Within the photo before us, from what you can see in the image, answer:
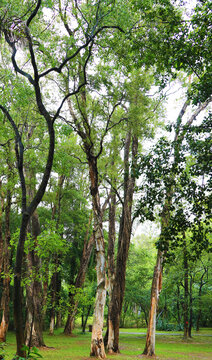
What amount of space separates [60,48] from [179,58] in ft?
14.9

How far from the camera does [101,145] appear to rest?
1143cm

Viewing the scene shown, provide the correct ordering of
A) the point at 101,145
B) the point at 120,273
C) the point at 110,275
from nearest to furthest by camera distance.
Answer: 1. the point at 101,145
2. the point at 120,273
3. the point at 110,275

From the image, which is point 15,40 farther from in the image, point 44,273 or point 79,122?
point 44,273

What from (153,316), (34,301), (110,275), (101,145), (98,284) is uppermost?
(101,145)

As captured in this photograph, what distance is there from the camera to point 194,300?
26219 mm

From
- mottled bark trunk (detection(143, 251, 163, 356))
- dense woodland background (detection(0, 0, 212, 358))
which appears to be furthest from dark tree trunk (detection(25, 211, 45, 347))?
mottled bark trunk (detection(143, 251, 163, 356))

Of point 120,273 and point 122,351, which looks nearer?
point 120,273

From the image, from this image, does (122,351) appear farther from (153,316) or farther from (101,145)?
(101,145)

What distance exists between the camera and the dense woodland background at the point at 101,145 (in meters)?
6.66

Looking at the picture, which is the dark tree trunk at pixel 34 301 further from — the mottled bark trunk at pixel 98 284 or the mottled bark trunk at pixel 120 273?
the mottled bark trunk at pixel 98 284

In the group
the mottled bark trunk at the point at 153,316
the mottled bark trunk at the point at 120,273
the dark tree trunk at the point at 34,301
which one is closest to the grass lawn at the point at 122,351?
the mottled bark trunk at the point at 153,316

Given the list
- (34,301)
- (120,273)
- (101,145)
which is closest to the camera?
(101,145)

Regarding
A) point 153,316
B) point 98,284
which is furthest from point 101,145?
point 153,316

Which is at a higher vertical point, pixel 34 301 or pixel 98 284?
pixel 98 284
